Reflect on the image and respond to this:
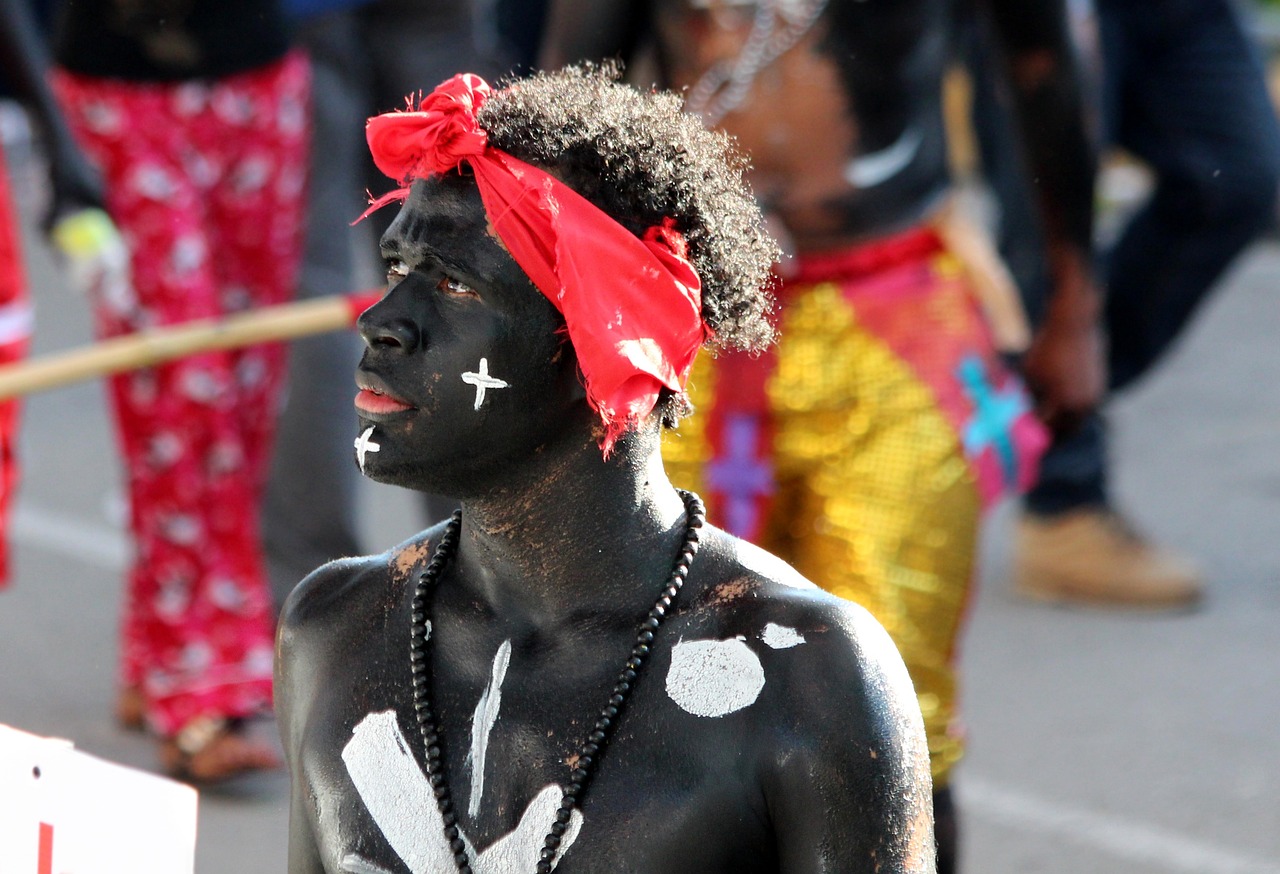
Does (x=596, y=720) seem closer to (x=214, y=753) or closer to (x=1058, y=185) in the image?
(x=1058, y=185)

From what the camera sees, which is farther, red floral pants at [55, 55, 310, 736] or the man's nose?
red floral pants at [55, 55, 310, 736]

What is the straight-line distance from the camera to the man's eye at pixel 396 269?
75.7 inches

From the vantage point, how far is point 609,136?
6.12 ft

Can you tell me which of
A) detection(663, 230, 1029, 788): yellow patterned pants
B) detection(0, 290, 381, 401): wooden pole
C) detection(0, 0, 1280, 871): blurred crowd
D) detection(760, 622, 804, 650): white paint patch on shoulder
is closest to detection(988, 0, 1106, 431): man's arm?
detection(0, 0, 1280, 871): blurred crowd

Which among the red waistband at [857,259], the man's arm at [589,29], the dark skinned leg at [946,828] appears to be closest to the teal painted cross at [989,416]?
the red waistband at [857,259]

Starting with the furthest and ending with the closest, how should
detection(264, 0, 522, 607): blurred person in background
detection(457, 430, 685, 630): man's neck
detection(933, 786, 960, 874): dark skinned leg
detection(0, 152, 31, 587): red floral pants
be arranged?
1. detection(264, 0, 522, 607): blurred person in background
2. detection(0, 152, 31, 587): red floral pants
3. detection(933, 786, 960, 874): dark skinned leg
4. detection(457, 430, 685, 630): man's neck

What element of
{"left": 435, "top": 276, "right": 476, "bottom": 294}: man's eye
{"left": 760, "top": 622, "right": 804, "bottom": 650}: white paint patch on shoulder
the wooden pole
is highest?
the wooden pole

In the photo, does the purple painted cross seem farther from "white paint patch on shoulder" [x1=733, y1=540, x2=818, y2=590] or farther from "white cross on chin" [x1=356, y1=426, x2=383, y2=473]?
"white cross on chin" [x1=356, y1=426, x2=383, y2=473]

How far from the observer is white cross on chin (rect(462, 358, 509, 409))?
6.06ft

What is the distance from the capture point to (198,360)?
4.25 m

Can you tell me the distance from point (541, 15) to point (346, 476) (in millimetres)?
1265

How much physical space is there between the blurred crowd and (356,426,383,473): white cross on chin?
1.39 m

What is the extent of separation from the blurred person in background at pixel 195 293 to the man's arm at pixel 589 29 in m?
1.16

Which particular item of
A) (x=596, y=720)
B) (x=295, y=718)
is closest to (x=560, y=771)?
(x=596, y=720)
